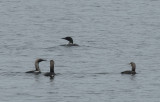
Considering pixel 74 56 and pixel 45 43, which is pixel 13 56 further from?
pixel 45 43

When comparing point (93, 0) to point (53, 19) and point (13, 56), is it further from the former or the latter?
point (13, 56)

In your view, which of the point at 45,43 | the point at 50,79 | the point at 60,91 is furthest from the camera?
the point at 45,43

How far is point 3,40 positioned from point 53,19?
66.3 feet

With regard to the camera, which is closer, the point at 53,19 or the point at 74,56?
the point at 74,56

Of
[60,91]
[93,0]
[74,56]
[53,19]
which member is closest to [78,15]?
[53,19]

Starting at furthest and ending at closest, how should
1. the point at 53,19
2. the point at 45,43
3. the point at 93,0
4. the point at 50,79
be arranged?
the point at 93,0 → the point at 53,19 → the point at 45,43 → the point at 50,79

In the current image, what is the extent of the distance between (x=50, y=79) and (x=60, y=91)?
2797mm

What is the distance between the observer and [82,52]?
51812 millimetres

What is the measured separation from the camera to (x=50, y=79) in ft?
133

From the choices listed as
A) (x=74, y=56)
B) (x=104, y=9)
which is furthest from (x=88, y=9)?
(x=74, y=56)

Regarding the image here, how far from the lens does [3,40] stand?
57438 mm

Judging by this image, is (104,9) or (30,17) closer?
(30,17)

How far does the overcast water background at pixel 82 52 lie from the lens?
37875 millimetres

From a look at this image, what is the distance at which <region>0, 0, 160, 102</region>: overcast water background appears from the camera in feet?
124
